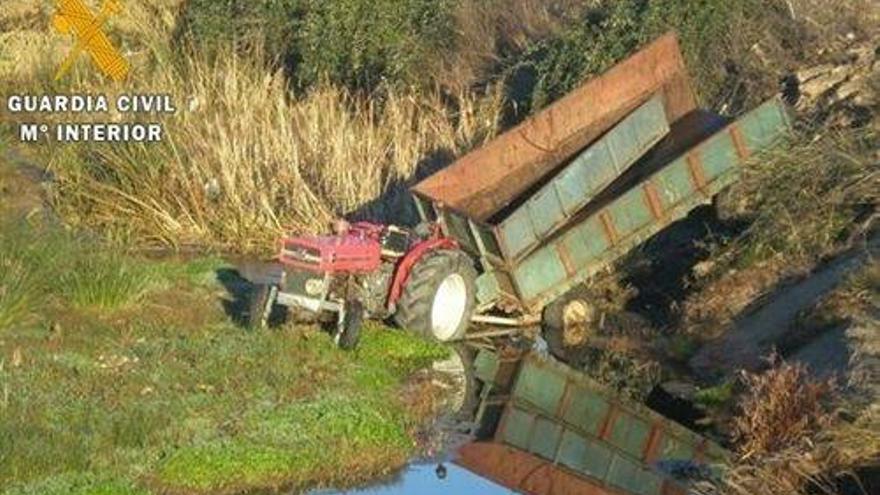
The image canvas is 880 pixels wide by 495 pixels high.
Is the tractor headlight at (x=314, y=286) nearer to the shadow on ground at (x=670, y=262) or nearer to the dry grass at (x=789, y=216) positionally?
the dry grass at (x=789, y=216)

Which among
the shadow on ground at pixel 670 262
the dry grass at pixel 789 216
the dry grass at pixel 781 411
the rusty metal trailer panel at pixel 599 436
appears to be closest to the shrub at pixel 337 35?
the shadow on ground at pixel 670 262

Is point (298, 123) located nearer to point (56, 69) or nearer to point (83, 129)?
point (83, 129)

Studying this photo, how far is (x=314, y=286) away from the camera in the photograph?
664 inches

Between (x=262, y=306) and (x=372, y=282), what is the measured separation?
121cm

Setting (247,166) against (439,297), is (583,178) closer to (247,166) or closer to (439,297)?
(439,297)

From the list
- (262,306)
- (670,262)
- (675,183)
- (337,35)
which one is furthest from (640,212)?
(337,35)

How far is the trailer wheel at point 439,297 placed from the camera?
17297 millimetres

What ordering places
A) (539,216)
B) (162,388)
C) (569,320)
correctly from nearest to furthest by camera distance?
(162,388) < (539,216) < (569,320)

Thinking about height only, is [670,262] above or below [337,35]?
below

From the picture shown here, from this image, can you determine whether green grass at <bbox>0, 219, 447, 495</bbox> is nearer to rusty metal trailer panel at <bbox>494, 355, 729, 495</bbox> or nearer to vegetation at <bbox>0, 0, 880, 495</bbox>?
vegetation at <bbox>0, 0, 880, 495</bbox>

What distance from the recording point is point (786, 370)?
13.4 m

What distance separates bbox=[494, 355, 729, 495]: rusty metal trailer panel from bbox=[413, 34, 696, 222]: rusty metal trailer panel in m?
2.75

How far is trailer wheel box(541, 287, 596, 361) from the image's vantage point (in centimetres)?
1952

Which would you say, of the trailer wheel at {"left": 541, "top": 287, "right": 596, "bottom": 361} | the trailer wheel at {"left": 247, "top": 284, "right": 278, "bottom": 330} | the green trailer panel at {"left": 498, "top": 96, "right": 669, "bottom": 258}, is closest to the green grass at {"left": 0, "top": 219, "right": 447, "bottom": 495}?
the trailer wheel at {"left": 247, "top": 284, "right": 278, "bottom": 330}
